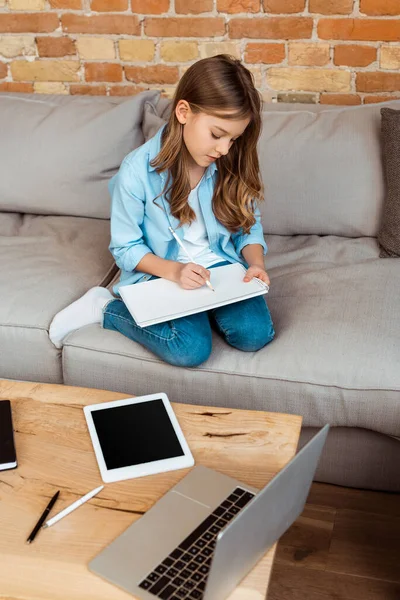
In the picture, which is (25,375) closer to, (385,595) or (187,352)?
(187,352)

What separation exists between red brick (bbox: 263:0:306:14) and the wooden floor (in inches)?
60.8

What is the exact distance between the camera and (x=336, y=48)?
2393 mm

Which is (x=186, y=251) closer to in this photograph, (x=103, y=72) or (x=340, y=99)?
(x=340, y=99)

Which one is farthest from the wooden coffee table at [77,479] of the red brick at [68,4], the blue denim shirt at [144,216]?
the red brick at [68,4]

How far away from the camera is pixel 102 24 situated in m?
2.54

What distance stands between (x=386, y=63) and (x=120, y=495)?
1.79m

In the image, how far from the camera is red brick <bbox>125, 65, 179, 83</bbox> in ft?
8.41

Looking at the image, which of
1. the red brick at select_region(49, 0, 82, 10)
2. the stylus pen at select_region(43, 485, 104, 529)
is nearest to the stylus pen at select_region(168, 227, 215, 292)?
the stylus pen at select_region(43, 485, 104, 529)

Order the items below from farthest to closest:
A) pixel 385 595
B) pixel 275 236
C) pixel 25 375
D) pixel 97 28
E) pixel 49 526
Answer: pixel 97 28 → pixel 275 236 → pixel 25 375 → pixel 385 595 → pixel 49 526

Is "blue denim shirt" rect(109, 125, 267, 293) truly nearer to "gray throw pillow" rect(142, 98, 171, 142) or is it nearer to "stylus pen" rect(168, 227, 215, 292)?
"stylus pen" rect(168, 227, 215, 292)

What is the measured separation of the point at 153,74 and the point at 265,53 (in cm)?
42

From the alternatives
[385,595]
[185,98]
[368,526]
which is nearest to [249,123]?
[185,98]

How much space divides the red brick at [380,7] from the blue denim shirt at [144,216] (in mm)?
907

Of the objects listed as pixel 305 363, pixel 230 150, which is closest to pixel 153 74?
pixel 230 150
